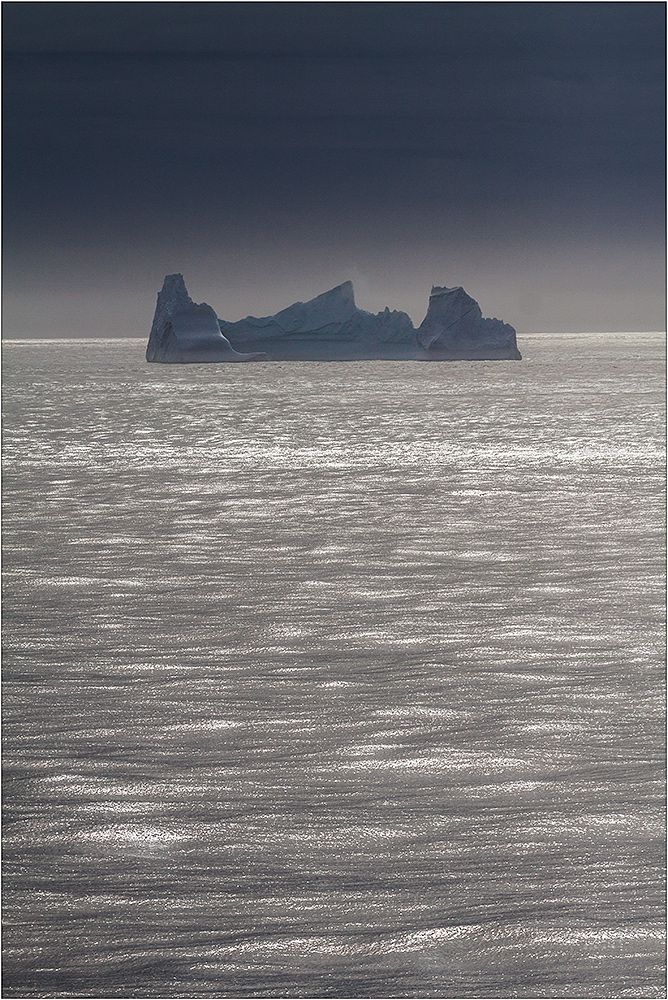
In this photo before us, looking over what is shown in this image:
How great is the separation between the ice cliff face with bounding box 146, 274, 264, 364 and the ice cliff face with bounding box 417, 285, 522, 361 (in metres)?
9.32

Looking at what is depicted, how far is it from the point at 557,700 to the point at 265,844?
4.93 ft

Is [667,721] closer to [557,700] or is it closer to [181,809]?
[557,700]

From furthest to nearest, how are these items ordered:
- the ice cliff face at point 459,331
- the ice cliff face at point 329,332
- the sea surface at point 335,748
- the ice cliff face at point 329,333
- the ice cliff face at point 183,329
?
the ice cliff face at point 329,332 < the ice cliff face at point 459,331 < the ice cliff face at point 329,333 < the ice cliff face at point 183,329 < the sea surface at point 335,748

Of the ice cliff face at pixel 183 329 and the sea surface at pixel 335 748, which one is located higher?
the ice cliff face at pixel 183 329

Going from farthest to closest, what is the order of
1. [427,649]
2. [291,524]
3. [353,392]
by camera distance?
[353,392]
[291,524]
[427,649]

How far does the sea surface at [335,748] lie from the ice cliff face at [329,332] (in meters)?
47.2

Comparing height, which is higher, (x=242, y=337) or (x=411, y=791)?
(x=242, y=337)

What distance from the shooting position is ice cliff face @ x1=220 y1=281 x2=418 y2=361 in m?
55.0

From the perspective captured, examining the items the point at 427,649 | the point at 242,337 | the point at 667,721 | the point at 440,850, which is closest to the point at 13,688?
the point at 427,649

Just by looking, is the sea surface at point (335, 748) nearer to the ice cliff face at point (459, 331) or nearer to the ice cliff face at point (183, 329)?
the ice cliff face at point (183, 329)

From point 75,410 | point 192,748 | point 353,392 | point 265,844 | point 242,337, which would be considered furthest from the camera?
point 242,337

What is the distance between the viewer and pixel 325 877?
8.71 ft

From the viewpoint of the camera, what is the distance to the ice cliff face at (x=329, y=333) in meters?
48.3

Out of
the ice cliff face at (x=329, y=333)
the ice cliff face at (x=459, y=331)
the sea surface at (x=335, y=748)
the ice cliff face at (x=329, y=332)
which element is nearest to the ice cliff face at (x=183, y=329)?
the ice cliff face at (x=329, y=333)
